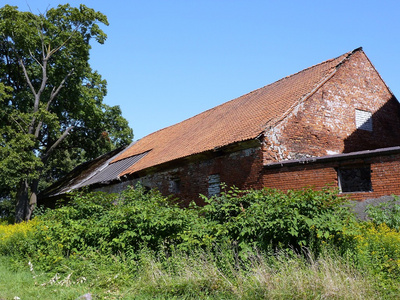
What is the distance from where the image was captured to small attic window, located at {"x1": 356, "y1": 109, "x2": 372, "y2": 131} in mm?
15250

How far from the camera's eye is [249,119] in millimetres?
14844

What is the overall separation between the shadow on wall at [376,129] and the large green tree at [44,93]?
16.3 meters

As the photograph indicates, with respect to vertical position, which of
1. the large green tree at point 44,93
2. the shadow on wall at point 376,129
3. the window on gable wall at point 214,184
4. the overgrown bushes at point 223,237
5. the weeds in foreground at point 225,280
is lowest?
the weeds in foreground at point 225,280

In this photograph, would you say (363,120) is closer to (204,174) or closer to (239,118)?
(239,118)

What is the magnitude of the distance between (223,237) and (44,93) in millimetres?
20431

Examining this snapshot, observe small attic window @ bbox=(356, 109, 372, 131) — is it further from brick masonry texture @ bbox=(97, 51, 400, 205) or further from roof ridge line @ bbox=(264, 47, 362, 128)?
roof ridge line @ bbox=(264, 47, 362, 128)

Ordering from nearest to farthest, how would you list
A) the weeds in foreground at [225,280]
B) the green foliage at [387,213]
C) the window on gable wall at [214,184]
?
the weeds in foreground at [225,280] < the green foliage at [387,213] < the window on gable wall at [214,184]

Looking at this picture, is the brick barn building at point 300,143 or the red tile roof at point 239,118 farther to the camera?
the red tile roof at point 239,118

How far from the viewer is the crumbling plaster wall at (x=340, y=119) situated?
42.6 ft

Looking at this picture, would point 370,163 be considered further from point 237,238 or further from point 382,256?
point 237,238

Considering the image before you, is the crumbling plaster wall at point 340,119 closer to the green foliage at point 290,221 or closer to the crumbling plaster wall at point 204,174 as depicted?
the crumbling plaster wall at point 204,174

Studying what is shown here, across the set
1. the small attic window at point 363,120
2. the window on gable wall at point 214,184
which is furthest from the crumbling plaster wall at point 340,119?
the window on gable wall at point 214,184

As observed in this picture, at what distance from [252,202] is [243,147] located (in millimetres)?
5387

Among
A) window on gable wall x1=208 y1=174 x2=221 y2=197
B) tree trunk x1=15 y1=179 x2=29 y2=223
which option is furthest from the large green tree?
window on gable wall x1=208 y1=174 x2=221 y2=197
